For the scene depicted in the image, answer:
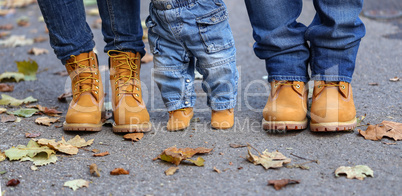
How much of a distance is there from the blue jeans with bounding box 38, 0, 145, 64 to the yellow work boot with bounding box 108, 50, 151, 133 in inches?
2.2

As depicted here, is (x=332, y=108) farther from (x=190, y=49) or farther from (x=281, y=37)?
(x=190, y=49)

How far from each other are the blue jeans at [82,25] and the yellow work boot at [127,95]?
0.05 metres

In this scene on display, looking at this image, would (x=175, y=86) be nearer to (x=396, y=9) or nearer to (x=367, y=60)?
(x=367, y=60)

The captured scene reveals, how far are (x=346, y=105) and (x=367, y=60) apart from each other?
1168 millimetres

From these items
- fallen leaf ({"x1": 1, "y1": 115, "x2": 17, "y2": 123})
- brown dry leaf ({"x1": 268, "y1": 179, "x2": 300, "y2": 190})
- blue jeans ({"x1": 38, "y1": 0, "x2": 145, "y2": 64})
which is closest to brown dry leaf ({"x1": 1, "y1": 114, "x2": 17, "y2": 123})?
fallen leaf ({"x1": 1, "y1": 115, "x2": 17, "y2": 123})

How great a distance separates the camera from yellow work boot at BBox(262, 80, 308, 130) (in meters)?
1.90

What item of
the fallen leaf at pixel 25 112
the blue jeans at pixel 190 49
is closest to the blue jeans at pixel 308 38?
the blue jeans at pixel 190 49

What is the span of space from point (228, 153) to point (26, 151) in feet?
2.76

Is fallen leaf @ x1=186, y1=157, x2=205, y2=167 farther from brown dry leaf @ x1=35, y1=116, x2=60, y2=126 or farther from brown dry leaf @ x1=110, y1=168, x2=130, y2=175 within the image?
brown dry leaf @ x1=35, y1=116, x2=60, y2=126

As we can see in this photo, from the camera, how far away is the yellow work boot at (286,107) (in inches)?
75.0

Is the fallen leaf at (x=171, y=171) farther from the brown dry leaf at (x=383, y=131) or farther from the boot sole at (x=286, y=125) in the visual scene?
the brown dry leaf at (x=383, y=131)

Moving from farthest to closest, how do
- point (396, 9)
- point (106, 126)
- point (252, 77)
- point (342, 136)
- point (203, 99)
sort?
point (396, 9) → point (252, 77) → point (203, 99) → point (106, 126) → point (342, 136)

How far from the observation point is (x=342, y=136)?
73.2 inches

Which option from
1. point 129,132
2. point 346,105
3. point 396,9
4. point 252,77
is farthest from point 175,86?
point 396,9
